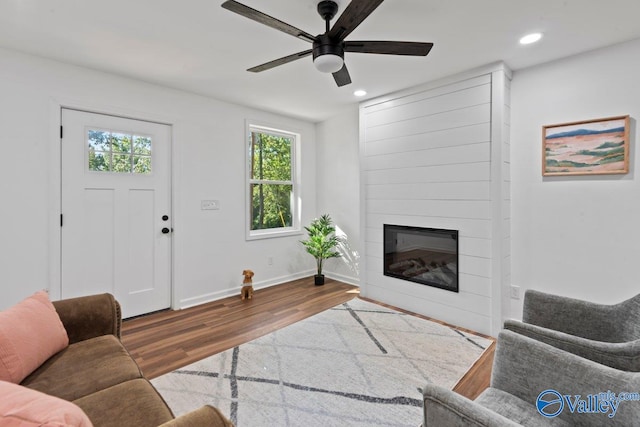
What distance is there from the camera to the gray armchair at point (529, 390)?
973mm

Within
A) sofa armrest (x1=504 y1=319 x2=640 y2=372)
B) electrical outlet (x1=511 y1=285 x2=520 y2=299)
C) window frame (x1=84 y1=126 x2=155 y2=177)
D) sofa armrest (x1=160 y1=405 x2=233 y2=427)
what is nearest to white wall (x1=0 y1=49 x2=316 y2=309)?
window frame (x1=84 y1=126 x2=155 y2=177)

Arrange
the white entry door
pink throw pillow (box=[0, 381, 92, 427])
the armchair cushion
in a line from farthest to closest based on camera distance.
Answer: the white entry door, the armchair cushion, pink throw pillow (box=[0, 381, 92, 427])

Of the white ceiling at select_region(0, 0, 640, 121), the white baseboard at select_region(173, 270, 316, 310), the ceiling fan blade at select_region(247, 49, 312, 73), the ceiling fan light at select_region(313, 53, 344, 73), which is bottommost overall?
the white baseboard at select_region(173, 270, 316, 310)

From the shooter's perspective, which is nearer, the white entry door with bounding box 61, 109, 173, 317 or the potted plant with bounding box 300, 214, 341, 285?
the white entry door with bounding box 61, 109, 173, 317

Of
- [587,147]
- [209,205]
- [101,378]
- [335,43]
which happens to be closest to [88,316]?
[101,378]

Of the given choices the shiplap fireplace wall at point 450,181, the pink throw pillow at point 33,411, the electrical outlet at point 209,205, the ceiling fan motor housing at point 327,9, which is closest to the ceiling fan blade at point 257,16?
the ceiling fan motor housing at point 327,9

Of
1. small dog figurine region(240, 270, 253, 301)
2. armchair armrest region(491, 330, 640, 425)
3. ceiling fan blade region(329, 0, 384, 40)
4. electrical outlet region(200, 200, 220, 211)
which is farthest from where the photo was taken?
small dog figurine region(240, 270, 253, 301)

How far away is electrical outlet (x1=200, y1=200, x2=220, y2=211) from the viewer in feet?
12.1

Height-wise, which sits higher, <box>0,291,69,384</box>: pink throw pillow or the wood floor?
<box>0,291,69,384</box>: pink throw pillow

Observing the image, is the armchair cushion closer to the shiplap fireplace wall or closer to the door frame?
the shiplap fireplace wall

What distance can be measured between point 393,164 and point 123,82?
296cm

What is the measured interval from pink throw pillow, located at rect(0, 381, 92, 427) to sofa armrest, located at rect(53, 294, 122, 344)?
3.72ft

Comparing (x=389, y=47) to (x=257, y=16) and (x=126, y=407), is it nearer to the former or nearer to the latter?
(x=257, y=16)

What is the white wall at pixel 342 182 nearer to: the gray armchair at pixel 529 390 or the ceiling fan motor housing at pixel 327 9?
the ceiling fan motor housing at pixel 327 9
